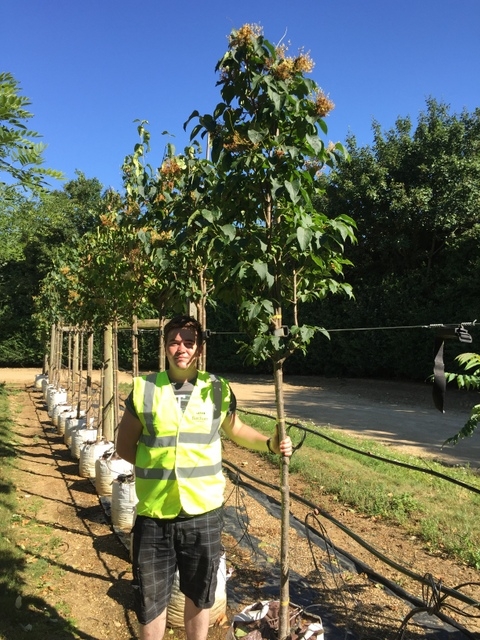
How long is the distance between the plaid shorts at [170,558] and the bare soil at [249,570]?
840 millimetres

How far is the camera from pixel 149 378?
2.43m

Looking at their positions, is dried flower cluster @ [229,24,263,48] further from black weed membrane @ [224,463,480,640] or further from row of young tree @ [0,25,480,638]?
black weed membrane @ [224,463,480,640]

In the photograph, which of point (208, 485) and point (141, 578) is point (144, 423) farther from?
point (141, 578)

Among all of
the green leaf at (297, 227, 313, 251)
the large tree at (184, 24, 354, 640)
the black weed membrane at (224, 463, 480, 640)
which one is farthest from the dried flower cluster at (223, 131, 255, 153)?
the black weed membrane at (224, 463, 480, 640)

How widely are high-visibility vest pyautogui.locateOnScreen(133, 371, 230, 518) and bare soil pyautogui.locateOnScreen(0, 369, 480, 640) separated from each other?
3.20 ft

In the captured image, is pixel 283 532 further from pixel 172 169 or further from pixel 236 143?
pixel 172 169

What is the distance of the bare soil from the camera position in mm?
3213

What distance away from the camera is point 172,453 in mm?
2361

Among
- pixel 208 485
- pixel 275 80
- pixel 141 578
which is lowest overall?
pixel 141 578

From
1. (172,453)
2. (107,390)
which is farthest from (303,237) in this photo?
(107,390)

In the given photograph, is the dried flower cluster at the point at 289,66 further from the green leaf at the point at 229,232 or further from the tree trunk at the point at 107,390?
the tree trunk at the point at 107,390

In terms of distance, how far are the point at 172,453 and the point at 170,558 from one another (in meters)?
0.48

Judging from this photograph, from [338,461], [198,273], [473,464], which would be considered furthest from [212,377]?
[473,464]

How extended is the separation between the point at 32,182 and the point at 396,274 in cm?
1727
